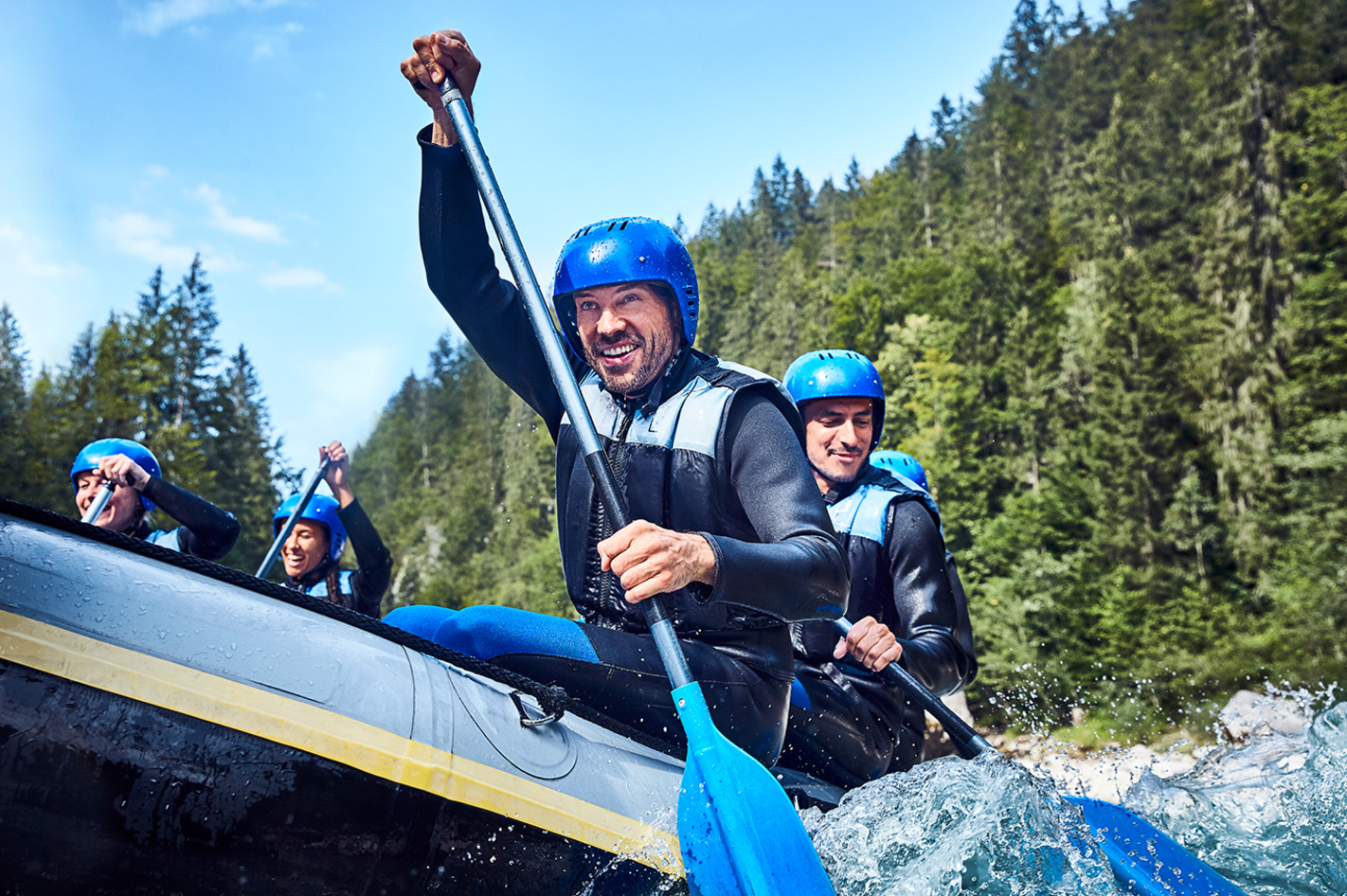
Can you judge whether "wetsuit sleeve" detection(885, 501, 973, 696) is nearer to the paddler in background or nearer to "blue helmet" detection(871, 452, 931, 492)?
"blue helmet" detection(871, 452, 931, 492)

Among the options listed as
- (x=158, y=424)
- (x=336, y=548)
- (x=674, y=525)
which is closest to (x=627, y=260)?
(x=674, y=525)

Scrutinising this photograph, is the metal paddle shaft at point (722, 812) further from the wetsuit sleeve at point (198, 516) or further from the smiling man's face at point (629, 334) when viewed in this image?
the wetsuit sleeve at point (198, 516)

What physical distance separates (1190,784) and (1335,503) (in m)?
21.4

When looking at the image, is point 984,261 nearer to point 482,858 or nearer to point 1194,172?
point 1194,172

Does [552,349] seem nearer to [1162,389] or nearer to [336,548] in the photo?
[336,548]

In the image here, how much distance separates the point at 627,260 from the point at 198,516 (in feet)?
12.6

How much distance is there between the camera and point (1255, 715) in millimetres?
16703

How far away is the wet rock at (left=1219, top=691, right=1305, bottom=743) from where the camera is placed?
515 inches

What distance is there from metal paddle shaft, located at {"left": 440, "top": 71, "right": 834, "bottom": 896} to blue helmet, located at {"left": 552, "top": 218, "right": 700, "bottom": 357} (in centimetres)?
63

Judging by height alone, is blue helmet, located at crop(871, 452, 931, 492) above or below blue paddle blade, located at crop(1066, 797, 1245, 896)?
above

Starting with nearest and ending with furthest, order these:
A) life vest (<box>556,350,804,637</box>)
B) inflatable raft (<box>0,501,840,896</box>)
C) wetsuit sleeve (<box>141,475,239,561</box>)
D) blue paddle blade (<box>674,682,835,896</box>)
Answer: inflatable raft (<box>0,501,840,896</box>), blue paddle blade (<box>674,682,835,896</box>), life vest (<box>556,350,804,637</box>), wetsuit sleeve (<box>141,475,239,561</box>)

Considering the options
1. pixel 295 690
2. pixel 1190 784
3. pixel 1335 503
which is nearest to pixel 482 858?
pixel 295 690

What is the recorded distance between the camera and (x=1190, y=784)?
208 inches

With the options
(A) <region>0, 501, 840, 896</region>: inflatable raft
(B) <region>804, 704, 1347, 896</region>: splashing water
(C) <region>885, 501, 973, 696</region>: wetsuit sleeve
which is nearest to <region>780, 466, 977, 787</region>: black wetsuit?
(C) <region>885, 501, 973, 696</region>: wetsuit sleeve
